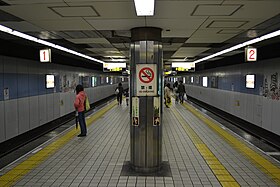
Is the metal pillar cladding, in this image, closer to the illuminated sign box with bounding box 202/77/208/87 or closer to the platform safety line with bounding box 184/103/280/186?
the platform safety line with bounding box 184/103/280/186

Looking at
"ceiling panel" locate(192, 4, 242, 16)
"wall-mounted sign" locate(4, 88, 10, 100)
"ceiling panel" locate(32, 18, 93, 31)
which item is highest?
"ceiling panel" locate(32, 18, 93, 31)

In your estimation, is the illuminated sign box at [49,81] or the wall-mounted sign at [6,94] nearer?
the wall-mounted sign at [6,94]

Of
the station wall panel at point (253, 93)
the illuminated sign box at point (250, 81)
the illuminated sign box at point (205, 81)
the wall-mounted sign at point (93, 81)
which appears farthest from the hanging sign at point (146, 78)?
the illuminated sign box at point (205, 81)

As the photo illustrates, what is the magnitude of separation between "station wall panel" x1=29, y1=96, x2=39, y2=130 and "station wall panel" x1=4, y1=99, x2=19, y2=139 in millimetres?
967

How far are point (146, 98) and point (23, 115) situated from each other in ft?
16.1

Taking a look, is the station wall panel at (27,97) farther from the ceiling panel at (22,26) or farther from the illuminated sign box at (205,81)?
the illuminated sign box at (205,81)

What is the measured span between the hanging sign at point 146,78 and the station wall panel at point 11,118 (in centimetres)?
427

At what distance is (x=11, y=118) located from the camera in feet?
24.4

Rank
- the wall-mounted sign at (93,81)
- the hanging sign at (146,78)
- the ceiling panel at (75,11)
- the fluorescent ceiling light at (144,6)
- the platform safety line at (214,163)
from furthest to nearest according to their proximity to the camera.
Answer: the wall-mounted sign at (93,81), the hanging sign at (146,78), the platform safety line at (214,163), the ceiling panel at (75,11), the fluorescent ceiling light at (144,6)

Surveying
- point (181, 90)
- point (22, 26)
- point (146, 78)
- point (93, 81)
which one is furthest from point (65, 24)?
point (181, 90)

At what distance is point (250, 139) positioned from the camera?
8156 mm

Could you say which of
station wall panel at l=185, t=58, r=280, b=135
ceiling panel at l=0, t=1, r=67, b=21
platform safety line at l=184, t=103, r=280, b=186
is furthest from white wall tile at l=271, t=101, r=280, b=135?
ceiling panel at l=0, t=1, r=67, b=21

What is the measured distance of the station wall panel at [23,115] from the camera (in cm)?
794

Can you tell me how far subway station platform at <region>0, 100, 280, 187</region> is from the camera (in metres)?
4.74
